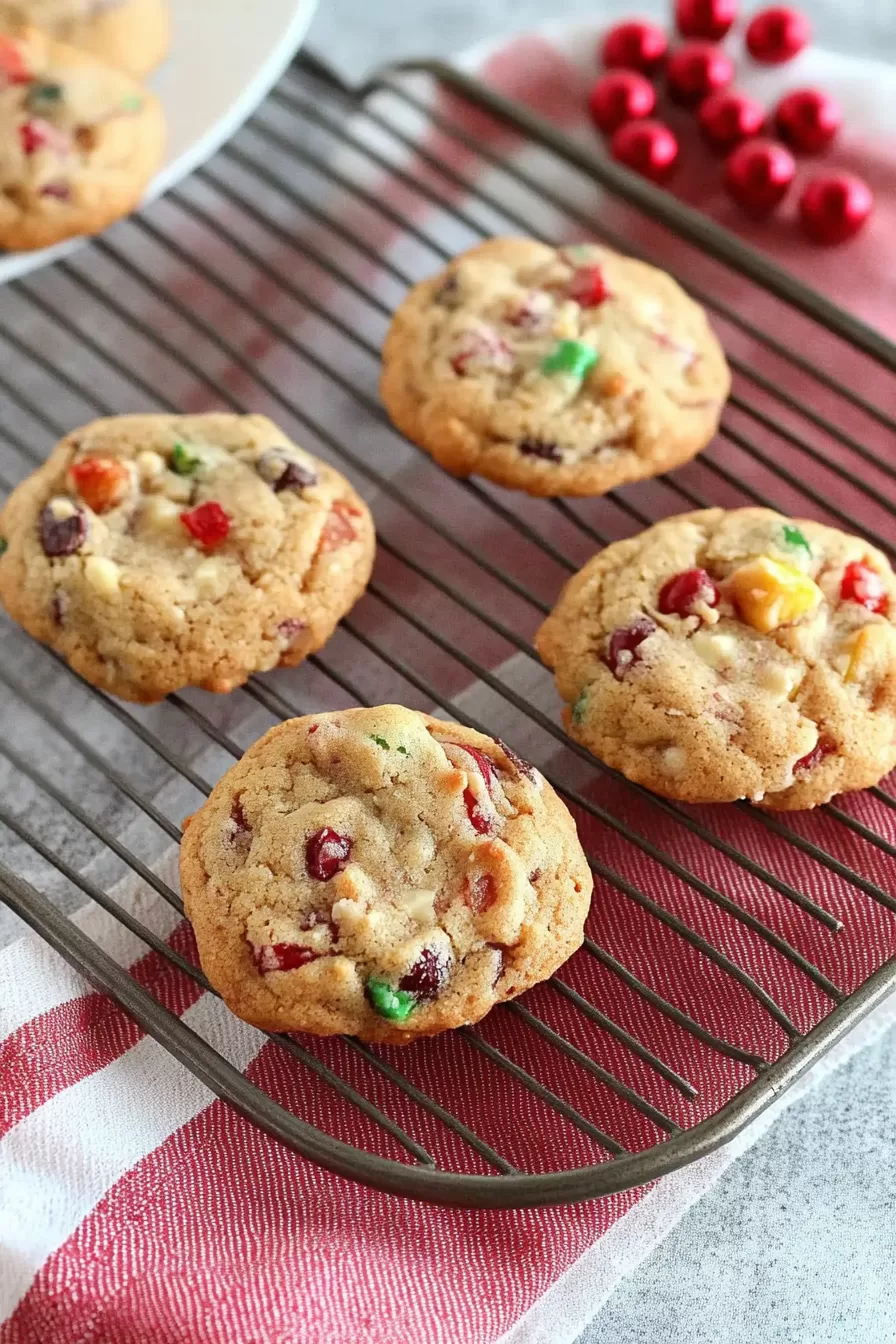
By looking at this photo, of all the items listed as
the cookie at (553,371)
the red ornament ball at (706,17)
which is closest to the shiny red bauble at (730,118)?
the red ornament ball at (706,17)

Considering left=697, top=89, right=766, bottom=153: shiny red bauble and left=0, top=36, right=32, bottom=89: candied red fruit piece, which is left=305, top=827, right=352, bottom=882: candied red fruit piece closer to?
left=0, top=36, right=32, bottom=89: candied red fruit piece

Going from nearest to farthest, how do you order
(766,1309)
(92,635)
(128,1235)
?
(128,1235) < (766,1309) < (92,635)

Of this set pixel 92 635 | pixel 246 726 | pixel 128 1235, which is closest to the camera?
pixel 128 1235

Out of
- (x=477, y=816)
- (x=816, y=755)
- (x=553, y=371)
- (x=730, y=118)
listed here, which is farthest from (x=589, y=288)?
(x=477, y=816)

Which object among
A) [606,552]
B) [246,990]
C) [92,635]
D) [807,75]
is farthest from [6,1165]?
[807,75]

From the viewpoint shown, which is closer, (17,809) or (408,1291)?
(408,1291)

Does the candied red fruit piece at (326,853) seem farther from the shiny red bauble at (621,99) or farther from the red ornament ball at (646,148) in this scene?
the shiny red bauble at (621,99)

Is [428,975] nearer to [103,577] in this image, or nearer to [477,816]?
[477,816]

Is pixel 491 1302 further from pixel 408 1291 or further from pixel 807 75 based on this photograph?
pixel 807 75
